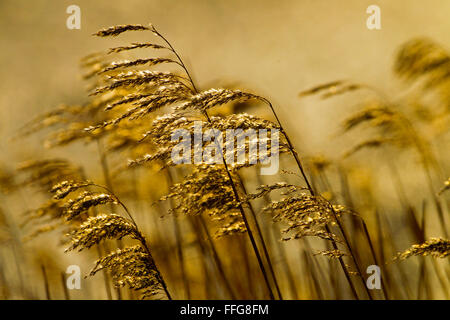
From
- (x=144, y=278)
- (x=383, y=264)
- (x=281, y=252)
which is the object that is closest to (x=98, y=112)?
(x=144, y=278)

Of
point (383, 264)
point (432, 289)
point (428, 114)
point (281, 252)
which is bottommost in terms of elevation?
point (432, 289)

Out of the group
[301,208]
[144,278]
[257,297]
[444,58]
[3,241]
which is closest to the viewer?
[301,208]

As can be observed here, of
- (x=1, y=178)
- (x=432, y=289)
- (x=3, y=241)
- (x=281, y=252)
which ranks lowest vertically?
(x=432, y=289)

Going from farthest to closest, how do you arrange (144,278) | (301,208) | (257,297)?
(257,297) → (144,278) → (301,208)

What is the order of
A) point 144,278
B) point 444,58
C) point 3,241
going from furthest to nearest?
1. point 3,241
2. point 444,58
3. point 144,278

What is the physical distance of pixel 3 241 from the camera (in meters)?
2.73

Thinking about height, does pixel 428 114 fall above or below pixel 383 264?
above

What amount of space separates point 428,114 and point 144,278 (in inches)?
70.8

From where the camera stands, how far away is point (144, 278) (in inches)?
71.2
